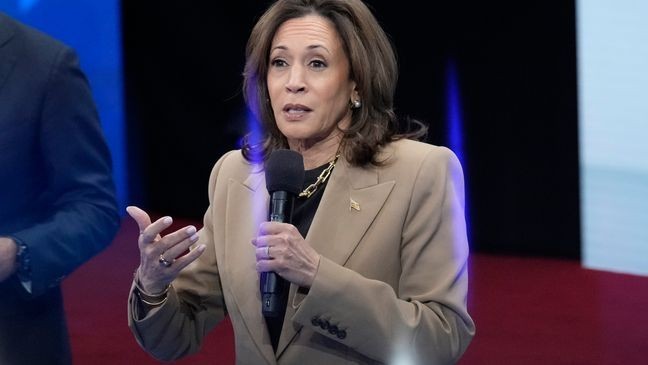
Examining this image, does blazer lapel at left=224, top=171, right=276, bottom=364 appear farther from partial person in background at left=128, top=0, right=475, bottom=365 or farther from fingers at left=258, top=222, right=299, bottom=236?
fingers at left=258, top=222, right=299, bottom=236

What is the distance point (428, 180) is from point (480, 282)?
9.46 feet

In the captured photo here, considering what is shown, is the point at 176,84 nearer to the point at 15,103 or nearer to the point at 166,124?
the point at 166,124

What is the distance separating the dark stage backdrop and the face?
2.75 m

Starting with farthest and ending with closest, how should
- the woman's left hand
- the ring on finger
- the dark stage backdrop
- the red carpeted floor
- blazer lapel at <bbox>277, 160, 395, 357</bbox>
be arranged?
the dark stage backdrop, the red carpeted floor, blazer lapel at <bbox>277, 160, 395, 357</bbox>, the ring on finger, the woman's left hand

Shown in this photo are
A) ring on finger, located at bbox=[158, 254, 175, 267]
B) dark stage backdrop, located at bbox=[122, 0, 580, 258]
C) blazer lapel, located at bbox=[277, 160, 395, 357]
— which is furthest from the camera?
dark stage backdrop, located at bbox=[122, 0, 580, 258]

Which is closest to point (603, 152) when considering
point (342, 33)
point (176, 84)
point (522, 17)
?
point (522, 17)

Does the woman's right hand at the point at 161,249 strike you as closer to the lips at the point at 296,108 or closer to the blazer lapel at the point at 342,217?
the blazer lapel at the point at 342,217

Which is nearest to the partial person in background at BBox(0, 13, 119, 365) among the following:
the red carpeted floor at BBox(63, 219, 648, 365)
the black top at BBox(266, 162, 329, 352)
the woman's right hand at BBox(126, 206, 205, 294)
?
the woman's right hand at BBox(126, 206, 205, 294)

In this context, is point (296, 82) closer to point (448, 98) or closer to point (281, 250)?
point (281, 250)

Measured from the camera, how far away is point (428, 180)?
2062 mm

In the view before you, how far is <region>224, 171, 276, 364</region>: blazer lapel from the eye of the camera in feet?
6.81

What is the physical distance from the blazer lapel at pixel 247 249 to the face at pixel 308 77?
139 millimetres

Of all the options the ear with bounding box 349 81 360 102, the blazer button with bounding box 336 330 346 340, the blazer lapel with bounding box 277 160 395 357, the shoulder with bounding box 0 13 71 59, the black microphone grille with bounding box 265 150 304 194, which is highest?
the shoulder with bounding box 0 13 71 59

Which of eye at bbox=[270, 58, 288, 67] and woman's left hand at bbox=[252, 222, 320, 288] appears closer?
woman's left hand at bbox=[252, 222, 320, 288]
